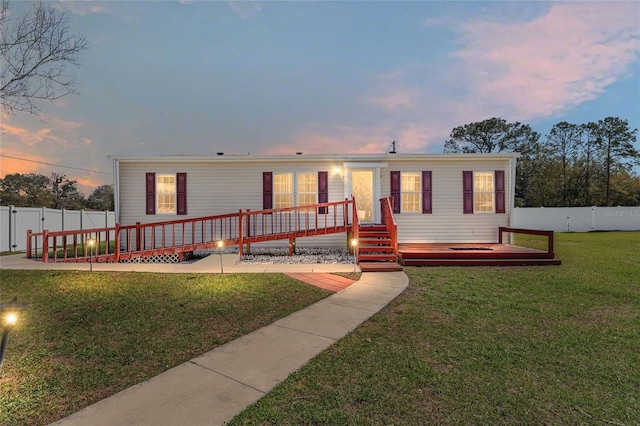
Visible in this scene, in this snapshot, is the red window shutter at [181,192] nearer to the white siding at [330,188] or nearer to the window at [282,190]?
the white siding at [330,188]

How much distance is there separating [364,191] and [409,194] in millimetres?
1660

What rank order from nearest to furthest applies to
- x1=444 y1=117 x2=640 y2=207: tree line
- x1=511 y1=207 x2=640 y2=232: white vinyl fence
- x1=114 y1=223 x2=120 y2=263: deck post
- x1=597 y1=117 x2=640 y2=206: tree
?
x1=114 y1=223 x2=120 y2=263: deck post < x1=511 y1=207 x2=640 y2=232: white vinyl fence < x1=444 y1=117 x2=640 y2=207: tree line < x1=597 y1=117 x2=640 y2=206: tree

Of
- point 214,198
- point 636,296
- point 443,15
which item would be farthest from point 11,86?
point 443,15

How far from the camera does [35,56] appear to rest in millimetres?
5566

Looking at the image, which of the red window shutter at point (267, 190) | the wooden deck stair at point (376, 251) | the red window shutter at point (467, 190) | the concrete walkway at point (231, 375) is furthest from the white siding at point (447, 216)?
the concrete walkway at point (231, 375)

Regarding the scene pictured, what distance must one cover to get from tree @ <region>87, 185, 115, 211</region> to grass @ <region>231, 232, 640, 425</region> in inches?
1725

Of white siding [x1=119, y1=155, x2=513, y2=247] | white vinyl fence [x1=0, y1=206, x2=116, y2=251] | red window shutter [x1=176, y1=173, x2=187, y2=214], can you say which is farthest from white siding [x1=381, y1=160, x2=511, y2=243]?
white vinyl fence [x1=0, y1=206, x2=116, y2=251]

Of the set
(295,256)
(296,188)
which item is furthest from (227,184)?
(295,256)

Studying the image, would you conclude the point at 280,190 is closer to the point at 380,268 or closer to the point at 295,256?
the point at 295,256

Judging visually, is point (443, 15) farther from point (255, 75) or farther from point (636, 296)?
point (636, 296)

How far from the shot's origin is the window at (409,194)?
35.0 ft

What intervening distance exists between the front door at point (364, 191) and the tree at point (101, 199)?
38557 millimetres

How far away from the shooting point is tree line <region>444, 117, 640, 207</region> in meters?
29.4

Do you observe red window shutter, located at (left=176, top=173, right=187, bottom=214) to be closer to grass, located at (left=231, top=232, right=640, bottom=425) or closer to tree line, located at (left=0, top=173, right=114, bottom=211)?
grass, located at (left=231, top=232, right=640, bottom=425)
